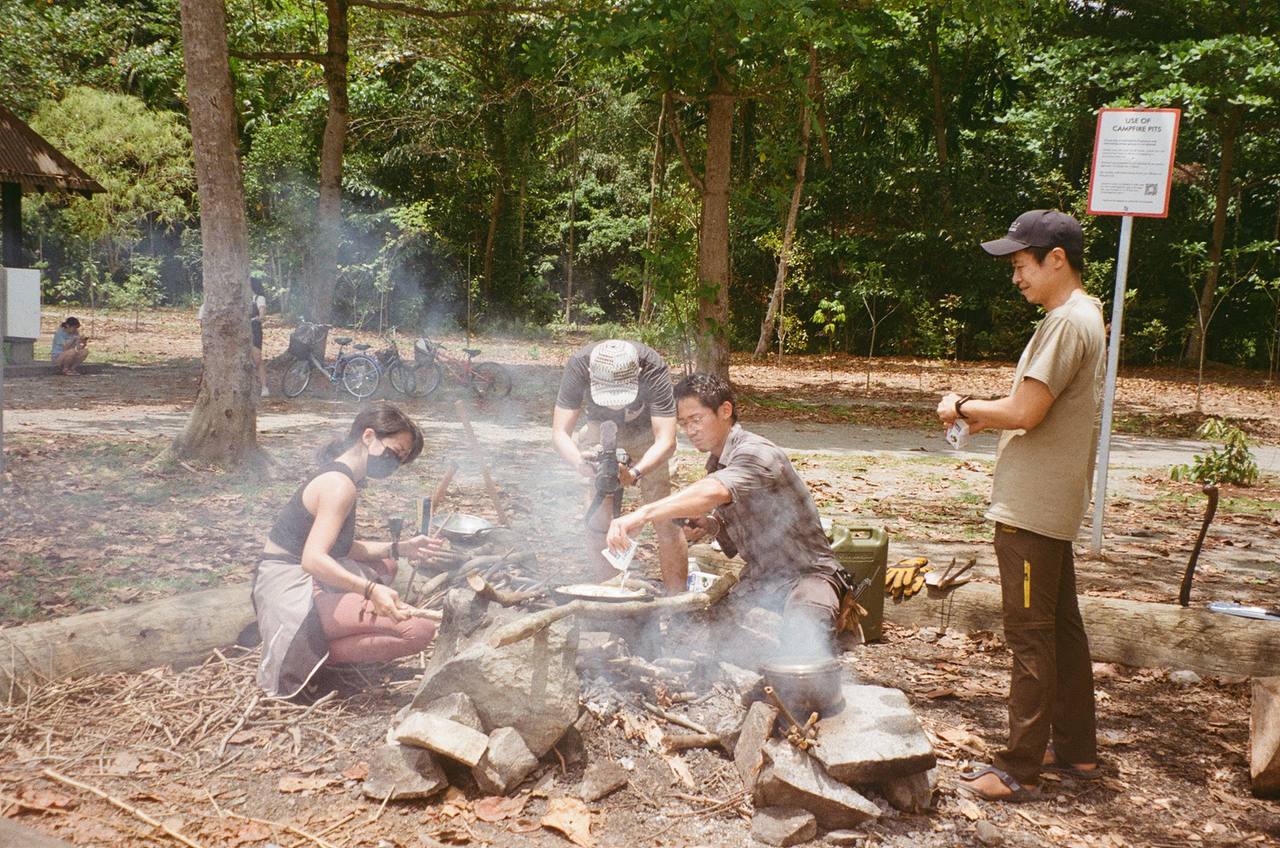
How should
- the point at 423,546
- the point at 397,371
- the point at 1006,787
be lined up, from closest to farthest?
the point at 1006,787
the point at 423,546
the point at 397,371

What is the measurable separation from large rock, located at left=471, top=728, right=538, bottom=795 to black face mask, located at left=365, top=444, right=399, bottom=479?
1.26 meters

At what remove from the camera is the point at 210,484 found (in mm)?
7363

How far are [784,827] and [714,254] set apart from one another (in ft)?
33.1

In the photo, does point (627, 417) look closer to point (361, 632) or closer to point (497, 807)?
point (361, 632)

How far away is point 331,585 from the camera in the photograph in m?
3.93

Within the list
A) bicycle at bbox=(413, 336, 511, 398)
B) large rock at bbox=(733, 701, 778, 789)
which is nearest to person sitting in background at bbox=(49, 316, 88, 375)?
bicycle at bbox=(413, 336, 511, 398)

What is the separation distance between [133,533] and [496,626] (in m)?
3.64

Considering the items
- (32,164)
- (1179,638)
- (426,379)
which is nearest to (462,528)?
(1179,638)

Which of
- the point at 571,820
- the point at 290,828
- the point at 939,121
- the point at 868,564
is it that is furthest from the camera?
the point at 939,121

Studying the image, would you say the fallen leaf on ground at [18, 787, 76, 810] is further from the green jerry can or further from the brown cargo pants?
the green jerry can

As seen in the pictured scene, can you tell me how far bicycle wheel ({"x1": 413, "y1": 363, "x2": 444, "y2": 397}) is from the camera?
46.8ft

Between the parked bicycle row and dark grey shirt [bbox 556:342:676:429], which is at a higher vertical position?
dark grey shirt [bbox 556:342:676:429]

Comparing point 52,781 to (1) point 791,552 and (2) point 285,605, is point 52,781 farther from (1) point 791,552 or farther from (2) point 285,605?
(1) point 791,552

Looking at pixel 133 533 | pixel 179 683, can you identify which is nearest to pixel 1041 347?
pixel 179 683
